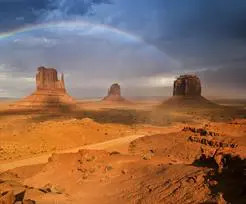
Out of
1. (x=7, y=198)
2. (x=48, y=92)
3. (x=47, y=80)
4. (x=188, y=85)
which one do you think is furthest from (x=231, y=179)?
(x=47, y=80)

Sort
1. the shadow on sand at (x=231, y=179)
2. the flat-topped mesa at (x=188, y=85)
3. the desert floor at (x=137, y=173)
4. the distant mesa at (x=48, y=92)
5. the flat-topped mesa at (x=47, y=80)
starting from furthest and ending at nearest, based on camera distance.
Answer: the flat-topped mesa at (x=47, y=80) < the flat-topped mesa at (x=188, y=85) < the distant mesa at (x=48, y=92) < the desert floor at (x=137, y=173) < the shadow on sand at (x=231, y=179)

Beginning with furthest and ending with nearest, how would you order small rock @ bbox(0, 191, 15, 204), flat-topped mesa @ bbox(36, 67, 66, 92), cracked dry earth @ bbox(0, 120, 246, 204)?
flat-topped mesa @ bbox(36, 67, 66, 92) → small rock @ bbox(0, 191, 15, 204) → cracked dry earth @ bbox(0, 120, 246, 204)

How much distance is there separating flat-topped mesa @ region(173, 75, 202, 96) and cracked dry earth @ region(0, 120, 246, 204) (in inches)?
2659

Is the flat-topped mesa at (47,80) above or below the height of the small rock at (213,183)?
above

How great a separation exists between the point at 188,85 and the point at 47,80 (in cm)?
3678

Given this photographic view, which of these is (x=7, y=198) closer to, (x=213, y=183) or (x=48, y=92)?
(x=213, y=183)

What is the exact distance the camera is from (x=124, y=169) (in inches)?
528

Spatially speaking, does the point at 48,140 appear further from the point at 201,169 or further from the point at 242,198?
the point at 242,198

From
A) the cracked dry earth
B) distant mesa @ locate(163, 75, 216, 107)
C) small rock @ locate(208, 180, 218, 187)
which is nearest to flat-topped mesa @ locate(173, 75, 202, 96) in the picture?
distant mesa @ locate(163, 75, 216, 107)

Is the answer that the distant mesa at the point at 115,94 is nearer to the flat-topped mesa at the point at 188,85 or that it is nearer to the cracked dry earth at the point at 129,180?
the flat-topped mesa at the point at 188,85

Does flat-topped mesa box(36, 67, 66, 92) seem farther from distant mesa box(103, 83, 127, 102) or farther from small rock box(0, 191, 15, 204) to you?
small rock box(0, 191, 15, 204)

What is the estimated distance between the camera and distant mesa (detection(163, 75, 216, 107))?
273 feet

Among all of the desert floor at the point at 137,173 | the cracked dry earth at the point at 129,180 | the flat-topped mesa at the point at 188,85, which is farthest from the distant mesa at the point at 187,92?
the cracked dry earth at the point at 129,180

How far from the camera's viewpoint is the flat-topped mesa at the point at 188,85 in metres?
83.8
